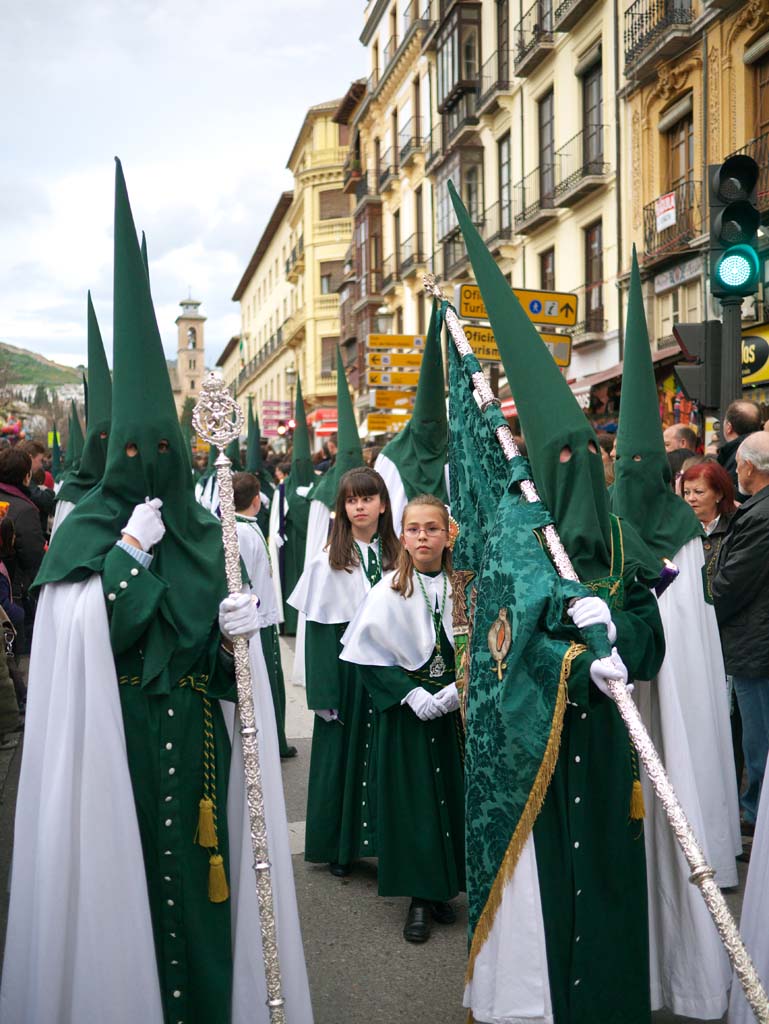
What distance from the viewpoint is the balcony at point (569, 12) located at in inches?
798

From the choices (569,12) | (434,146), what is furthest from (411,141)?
(569,12)

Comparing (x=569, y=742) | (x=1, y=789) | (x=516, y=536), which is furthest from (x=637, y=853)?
(x=1, y=789)

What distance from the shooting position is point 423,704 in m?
4.67

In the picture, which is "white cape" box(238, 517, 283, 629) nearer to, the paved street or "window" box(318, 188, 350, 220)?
the paved street

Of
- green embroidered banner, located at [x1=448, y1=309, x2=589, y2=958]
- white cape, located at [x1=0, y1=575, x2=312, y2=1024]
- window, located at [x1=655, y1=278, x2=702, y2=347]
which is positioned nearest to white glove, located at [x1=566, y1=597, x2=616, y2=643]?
green embroidered banner, located at [x1=448, y1=309, x2=589, y2=958]

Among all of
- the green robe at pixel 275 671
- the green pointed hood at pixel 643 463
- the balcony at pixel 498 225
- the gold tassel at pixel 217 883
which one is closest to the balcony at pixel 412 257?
the balcony at pixel 498 225

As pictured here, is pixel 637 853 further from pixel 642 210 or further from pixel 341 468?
pixel 642 210

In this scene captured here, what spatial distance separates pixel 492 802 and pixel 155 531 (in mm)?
1398

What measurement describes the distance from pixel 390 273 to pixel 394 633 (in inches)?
1336

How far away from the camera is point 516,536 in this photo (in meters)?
3.49

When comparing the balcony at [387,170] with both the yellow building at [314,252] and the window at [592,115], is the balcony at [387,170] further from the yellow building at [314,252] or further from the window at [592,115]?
the window at [592,115]

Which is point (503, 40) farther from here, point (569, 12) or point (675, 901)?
point (675, 901)

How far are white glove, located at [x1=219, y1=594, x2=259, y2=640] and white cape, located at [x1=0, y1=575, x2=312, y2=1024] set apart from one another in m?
0.37

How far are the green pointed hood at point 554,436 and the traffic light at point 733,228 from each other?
4.15 metres
